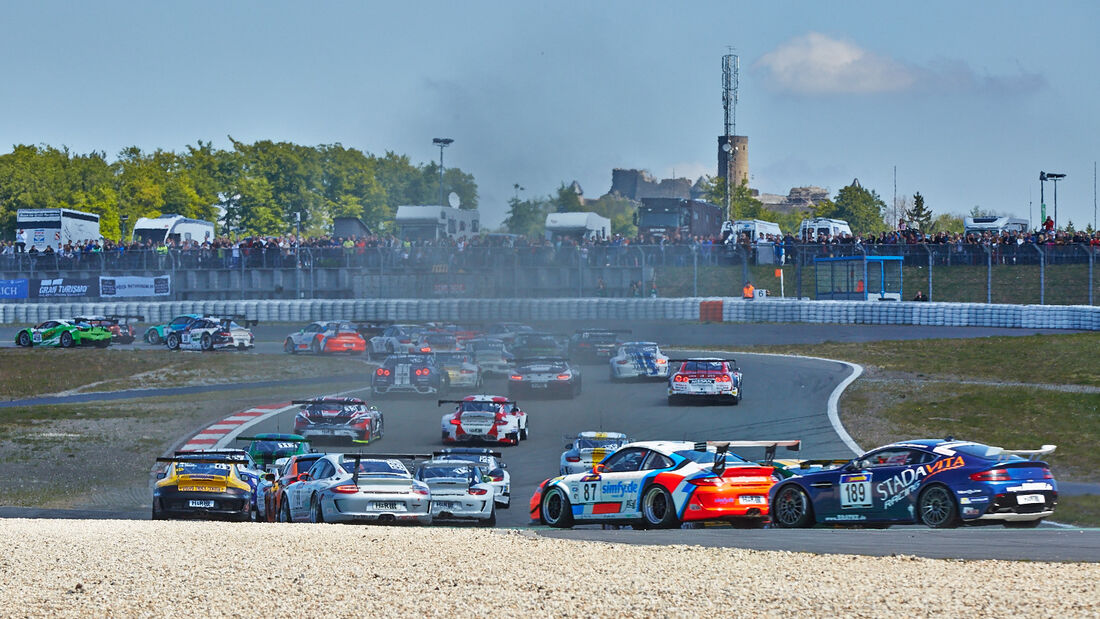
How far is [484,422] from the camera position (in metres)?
26.0

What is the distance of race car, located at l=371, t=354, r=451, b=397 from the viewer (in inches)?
1293

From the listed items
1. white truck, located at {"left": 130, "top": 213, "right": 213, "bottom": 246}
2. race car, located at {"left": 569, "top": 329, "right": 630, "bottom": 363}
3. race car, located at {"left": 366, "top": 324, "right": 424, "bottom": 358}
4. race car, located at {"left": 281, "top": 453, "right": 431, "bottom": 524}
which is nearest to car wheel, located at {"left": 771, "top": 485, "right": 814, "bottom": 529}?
race car, located at {"left": 281, "top": 453, "right": 431, "bottom": 524}

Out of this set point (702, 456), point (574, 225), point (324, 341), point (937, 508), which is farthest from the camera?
point (574, 225)

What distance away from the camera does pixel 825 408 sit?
2895 cm

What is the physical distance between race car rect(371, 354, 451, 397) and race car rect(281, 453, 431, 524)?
1484cm

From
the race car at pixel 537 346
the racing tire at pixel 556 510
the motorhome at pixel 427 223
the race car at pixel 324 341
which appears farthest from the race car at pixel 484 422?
the motorhome at pixel 427 223

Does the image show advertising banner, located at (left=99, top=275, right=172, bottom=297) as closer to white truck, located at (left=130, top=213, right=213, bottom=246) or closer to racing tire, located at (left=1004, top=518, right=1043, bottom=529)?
white truck, located at (left=130, top=213, right=213, bottom=246)

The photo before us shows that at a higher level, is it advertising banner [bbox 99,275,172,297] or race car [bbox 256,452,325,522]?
advertising banner [bbox 99,275,172,297]

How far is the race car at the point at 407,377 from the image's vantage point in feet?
108

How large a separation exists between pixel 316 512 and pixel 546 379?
15.3 meters

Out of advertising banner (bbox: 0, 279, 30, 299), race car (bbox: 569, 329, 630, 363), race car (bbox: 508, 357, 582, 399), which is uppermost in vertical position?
advertising banner (bbox: 0, 279, 30, 299)

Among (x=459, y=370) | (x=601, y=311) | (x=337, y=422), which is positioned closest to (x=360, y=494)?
(x=337, y=422)

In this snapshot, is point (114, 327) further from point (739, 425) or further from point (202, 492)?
point (202, 492)

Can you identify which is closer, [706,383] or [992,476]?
[992,476]
